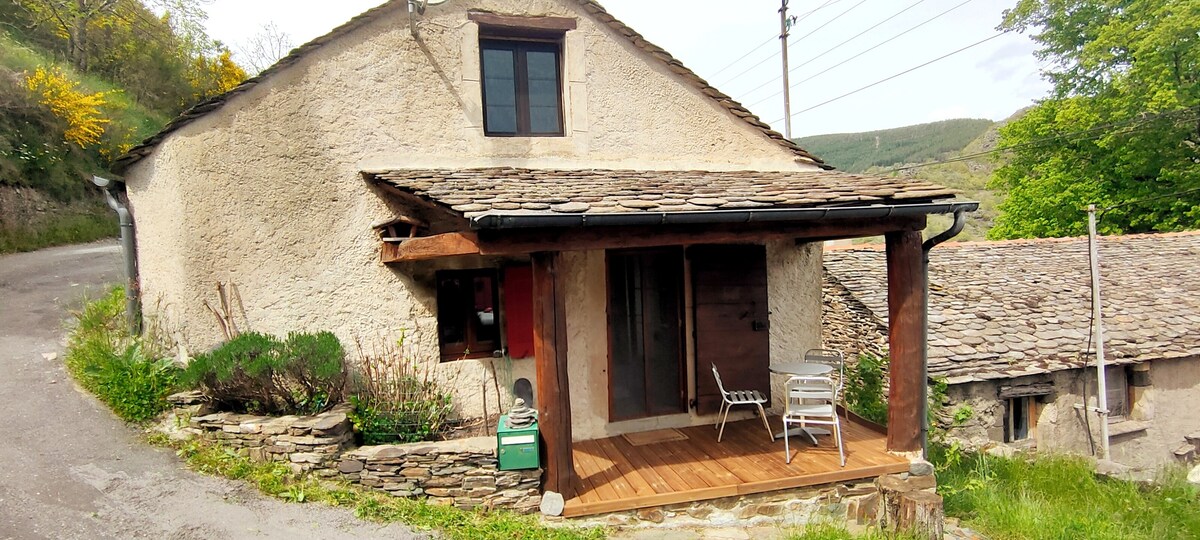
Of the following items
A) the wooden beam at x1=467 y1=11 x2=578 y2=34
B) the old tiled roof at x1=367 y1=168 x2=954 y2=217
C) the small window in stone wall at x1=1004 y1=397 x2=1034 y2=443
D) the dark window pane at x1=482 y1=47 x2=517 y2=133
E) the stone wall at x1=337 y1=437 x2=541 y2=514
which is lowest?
the small window in stone wall at x1=1004 y1=397 x2=1034 y2=443

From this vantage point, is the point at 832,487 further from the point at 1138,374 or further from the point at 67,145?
the point at 67,145

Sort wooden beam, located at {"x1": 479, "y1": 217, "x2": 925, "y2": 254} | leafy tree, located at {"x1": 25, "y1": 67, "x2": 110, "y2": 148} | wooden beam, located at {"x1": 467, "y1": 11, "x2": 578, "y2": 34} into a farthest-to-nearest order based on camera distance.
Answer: leafy tree, located at {"x1": 25, "y1": 67, "x2": 110, "y2": 148}, wooden beam, located at {"x1": 467, "y1": 11, "x2": 578, "y2": 34}, wooden beam, located at {"x1": 479, "y1": 217, "x2": 925, "y2": 254}

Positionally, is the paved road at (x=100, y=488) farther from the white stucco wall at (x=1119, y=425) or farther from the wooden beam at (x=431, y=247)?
the white stucco wall at (x=1119, y=425)

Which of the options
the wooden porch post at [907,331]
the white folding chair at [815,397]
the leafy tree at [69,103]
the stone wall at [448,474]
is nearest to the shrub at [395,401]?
the stone wall at [448,474]

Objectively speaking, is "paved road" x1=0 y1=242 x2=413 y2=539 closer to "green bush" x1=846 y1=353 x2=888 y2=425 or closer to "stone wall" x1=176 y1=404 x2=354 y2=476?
"stone wall" x1=176 y1=404 x2=354 y2=476

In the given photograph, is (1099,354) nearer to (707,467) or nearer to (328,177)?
(707,467)

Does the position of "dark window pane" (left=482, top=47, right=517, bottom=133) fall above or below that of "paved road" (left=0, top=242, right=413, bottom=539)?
above

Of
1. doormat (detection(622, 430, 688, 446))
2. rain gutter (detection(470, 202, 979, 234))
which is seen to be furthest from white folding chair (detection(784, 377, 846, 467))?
rain gutter (detection(470, 202, 979, 234))

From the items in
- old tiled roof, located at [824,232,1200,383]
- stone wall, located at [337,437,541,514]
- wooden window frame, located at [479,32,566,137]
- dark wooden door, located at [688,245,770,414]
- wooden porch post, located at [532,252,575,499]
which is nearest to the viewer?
wooden porch post, located at [532,252,575,499]

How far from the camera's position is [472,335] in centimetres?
636

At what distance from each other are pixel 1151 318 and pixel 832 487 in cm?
973

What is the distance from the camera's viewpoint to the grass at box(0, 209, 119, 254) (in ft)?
36.5

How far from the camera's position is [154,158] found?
579 cm

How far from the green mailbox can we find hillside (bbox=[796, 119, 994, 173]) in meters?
50.6
